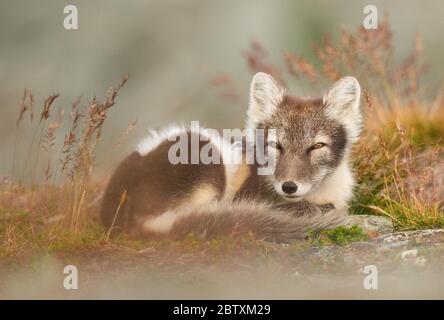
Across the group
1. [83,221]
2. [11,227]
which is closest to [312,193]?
[83,221]

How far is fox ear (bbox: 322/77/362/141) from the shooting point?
229 inches

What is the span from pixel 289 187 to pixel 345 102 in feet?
3.24

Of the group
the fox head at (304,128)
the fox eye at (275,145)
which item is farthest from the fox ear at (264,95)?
the fox eye at (275,145)

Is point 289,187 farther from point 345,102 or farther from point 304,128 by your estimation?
point 345,102

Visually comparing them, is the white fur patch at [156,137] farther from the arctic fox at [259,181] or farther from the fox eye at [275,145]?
the fox eye at [275,145]

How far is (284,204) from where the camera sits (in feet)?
19.0

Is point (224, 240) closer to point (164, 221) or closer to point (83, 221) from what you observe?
point (164, 221)

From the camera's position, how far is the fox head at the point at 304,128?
5484 millimetres

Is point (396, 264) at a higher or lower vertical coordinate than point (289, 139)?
lower

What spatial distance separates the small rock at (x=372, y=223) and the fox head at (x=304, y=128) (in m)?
0.44

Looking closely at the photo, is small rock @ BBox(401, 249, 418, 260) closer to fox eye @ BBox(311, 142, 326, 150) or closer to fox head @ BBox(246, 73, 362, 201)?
fox head @ BBox(246, 73, 362, 201)

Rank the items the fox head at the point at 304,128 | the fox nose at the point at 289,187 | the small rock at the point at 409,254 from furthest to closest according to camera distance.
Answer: the fox head at the point at 304,128, the fox nose at the point at 289,187, the small rock at the point at 409,254

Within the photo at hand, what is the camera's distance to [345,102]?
5.89 m

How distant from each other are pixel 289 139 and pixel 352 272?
3.91ft
